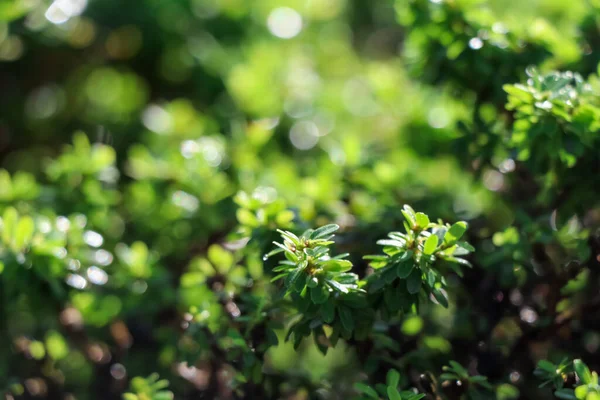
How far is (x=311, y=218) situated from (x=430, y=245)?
606mm

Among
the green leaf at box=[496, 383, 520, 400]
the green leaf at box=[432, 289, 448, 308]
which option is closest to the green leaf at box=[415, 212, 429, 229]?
the green leaf at box=[432, 289, 448, 308]

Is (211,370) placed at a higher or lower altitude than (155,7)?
lower

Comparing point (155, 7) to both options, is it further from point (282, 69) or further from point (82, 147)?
point (82, 147)

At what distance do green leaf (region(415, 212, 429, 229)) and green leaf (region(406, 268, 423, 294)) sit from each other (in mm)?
90

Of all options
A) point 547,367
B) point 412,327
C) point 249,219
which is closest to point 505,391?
point 547,367

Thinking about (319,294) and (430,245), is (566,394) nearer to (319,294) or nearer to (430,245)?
(430,245)

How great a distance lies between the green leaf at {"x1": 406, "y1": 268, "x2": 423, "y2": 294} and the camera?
1302mm

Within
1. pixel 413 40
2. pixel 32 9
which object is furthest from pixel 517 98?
pixel 32 9

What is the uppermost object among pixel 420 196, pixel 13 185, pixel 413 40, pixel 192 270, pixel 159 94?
pixel 413 40

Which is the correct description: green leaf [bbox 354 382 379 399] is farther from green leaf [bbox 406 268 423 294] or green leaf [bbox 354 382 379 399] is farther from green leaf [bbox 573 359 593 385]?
green leaf [bbox 573 359 593 385]

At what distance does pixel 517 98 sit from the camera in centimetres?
149

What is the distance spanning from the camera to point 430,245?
1293 mm

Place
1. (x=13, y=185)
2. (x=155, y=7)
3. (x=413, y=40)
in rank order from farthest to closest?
(x=155, y=7), (x=13, y=185), (x=413, y=40)

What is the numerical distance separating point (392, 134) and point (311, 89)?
0.43 meters
